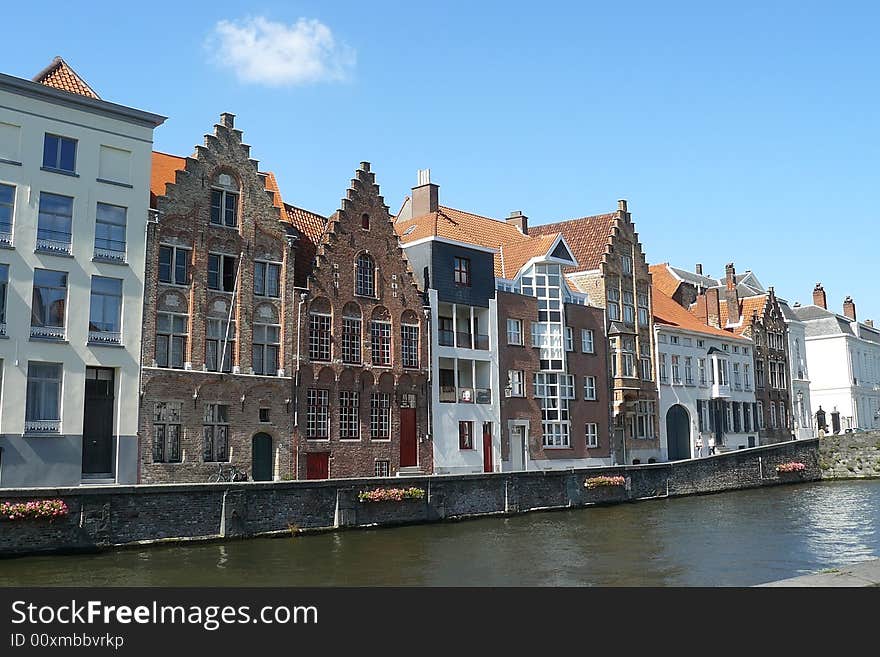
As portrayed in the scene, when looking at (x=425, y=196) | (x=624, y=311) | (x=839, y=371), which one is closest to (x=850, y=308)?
(x=839, y=371)

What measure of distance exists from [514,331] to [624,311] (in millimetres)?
11042

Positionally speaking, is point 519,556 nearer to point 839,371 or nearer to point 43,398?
point 43,398

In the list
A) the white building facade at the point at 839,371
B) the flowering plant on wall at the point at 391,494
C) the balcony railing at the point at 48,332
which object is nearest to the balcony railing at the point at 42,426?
the balcony railing at the point at 48,332

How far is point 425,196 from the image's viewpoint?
4912 cm

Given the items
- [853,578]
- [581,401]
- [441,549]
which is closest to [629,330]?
[581,401]

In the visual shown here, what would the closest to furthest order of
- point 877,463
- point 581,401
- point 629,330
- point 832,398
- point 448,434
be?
point 448,434
point 581,401
point 629,330
point 877,463
point 832,398

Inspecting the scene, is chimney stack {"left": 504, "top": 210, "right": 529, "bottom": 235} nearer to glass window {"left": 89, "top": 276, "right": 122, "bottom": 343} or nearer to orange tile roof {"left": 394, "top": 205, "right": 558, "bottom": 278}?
orange tile roof {"left": 394, "top": 205, "right": 558, "bottom": 278}

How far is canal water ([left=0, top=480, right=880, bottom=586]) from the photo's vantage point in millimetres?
20922

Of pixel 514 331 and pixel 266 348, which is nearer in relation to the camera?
pixel 266 348

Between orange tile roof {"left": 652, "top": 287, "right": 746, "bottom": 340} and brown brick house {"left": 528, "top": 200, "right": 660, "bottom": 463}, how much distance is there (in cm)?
293

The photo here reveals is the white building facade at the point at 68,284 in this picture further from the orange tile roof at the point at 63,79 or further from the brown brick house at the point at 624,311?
the brown brick house at the point at 624,311

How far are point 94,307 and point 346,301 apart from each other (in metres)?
11.4
